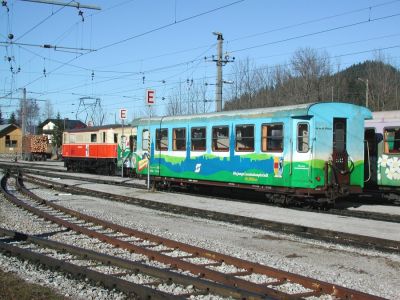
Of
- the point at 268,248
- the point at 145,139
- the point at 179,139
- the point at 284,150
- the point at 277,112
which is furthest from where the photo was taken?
the point at 145,139

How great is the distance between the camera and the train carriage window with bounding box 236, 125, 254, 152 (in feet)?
53.8

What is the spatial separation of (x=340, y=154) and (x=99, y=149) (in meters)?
22.6

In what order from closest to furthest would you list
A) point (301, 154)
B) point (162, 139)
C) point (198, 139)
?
point (301, 154) < point (198, 139) < point (162, 139)

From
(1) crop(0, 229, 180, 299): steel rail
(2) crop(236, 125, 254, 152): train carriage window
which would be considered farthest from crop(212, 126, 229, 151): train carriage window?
(1) crop(0, 229, 180, 299): steel rail

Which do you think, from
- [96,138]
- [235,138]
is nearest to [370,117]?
[235,138]

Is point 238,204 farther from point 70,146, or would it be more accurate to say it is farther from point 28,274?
point 70,146

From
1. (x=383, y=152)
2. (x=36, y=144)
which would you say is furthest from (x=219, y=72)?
(x=36, y=144)

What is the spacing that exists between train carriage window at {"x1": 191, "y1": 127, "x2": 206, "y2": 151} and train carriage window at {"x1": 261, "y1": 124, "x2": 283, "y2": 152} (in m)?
3.09

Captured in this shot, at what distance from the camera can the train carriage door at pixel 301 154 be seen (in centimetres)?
1464

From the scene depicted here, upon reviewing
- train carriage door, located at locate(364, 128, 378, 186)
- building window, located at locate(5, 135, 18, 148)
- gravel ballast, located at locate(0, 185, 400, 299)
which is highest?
building window, located at locate(5, 135, 18, 148)

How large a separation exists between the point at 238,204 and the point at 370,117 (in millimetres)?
5090

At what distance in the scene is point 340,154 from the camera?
1528 cm

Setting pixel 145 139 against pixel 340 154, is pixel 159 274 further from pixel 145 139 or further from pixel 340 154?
pixel 145 139

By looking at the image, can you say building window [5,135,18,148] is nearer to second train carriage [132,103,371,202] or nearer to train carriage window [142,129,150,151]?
train carriage window [142,129,150,151]
